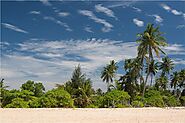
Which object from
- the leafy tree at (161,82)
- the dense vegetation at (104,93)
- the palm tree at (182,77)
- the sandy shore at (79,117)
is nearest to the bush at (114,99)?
the dense vegetation at (104,93)

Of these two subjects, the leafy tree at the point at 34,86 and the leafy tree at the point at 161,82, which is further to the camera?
the leafy tree at the point at 161,82

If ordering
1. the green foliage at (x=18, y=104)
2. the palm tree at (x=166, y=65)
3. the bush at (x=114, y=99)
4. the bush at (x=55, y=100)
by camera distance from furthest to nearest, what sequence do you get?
1. the palm tree at (x=166, y=65)
2. the bush at (x=114, y=99)
3. the green foliage at (x=18, y=104)
4. the bush at (x=55, y=100)

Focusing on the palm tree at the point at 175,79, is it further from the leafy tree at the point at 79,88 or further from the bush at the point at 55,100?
the bush at the point at 55,100

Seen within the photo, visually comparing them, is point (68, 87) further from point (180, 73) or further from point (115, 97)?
point (180, 73)

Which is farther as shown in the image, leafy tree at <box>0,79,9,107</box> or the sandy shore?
leafy tree at <box>0,79,9,107</box>

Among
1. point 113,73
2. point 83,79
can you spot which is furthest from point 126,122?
point 113,73

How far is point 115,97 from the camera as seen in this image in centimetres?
3164

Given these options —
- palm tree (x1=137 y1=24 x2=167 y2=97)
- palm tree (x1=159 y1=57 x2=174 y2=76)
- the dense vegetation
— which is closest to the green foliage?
the dense vegetation

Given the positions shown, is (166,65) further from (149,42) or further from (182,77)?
(149,42)

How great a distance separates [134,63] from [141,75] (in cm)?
219

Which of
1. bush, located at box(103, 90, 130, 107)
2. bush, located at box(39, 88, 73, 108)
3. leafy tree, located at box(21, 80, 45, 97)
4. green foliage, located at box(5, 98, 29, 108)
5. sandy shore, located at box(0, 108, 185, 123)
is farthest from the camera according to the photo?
leafy tree, located at box(21, 80, 45, 97)

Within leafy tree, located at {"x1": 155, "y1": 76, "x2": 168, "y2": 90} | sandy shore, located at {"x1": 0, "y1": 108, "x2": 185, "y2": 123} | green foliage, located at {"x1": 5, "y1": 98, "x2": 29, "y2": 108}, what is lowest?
sandy shore, located at {"x1": 0, "y1": 108, "x2": 185, "y2": 123}

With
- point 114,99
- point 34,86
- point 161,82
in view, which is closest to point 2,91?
point 34,86

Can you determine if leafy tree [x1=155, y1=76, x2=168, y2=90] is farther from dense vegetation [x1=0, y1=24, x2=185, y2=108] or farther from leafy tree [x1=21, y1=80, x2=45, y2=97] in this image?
leafy tree [x1=21, y1=80, x2=45, y2=97]
